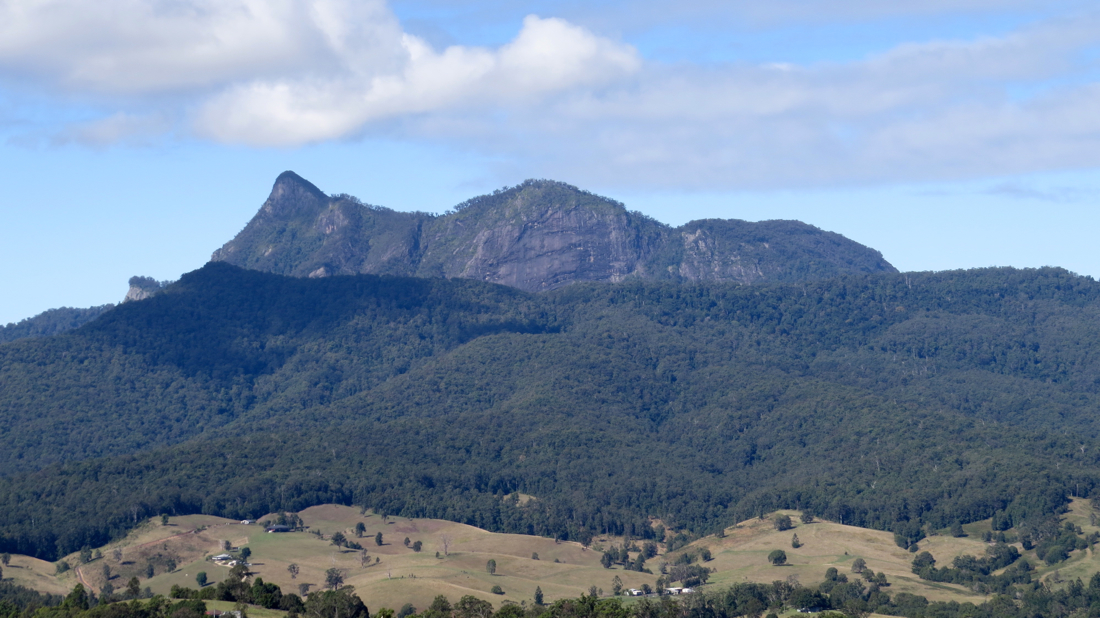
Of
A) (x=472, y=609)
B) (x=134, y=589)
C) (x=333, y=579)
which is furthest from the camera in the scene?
(x=333, y=579)

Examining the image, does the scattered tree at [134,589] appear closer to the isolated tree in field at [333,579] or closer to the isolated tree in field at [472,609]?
the isolated tree in field at [333,579]

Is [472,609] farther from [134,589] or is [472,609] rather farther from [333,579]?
[134,589]

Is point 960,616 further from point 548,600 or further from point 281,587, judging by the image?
point 281,587

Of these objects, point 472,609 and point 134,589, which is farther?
point 134,589

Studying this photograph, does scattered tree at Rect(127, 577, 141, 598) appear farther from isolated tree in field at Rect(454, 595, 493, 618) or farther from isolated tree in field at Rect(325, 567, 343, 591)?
isolated tree in field at Rect(454, 595, 493, 618)

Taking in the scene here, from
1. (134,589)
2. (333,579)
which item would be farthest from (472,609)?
(134,589)

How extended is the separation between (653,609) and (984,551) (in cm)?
6698

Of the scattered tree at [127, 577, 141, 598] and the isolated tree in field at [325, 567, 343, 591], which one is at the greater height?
the scattered tree at [127, 577, 141, 598]

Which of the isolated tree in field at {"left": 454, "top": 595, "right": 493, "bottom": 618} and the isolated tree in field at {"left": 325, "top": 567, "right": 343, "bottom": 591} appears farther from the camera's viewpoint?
the isolated tree in field at {"left": 325, "top": 567, "right": 343, "bottom": 591}

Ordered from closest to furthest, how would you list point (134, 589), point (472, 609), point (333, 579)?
1. point (472, 609)
2. point (134, 589)
3. point (333, 579)

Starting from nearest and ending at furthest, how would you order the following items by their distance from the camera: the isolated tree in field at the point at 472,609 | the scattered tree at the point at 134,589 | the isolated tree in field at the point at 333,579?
the isolated tree in field at the point at 472,609 < the scattered tree at the point at 134,589 < the isolated tree in field at the point at 333,579

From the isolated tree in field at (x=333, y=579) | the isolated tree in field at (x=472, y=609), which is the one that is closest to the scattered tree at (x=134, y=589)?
the isolated tree in field at (x=333, y=579)

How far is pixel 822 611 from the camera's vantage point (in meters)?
160

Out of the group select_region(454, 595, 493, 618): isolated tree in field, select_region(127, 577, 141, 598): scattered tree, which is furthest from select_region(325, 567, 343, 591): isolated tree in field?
select_region(454, 595, 493, 618): isolated tree in field
